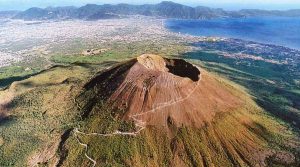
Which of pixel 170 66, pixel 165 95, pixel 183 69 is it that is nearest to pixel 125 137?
pixel 165 95

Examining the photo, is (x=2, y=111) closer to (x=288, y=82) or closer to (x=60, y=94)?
(x=60, y=94)

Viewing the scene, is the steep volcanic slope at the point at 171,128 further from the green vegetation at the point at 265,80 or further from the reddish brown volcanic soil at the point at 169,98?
the green vegetation at the point at 265,80

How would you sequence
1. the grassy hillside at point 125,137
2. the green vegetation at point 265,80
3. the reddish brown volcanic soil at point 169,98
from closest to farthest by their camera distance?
the grassy hillside at point 125,137 → the reddish brown volcanic soil at point 169,98 → the green vegetation at point 265,80

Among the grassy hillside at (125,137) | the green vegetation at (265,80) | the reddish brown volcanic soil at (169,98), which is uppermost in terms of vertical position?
the reddish brown volcanic soil at (169,98)

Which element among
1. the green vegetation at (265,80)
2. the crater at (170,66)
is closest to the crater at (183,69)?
the crater at (170,66)

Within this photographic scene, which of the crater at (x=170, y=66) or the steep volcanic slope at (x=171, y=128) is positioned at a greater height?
the crater at (x=170, y=66)

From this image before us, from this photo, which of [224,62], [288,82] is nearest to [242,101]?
[288,82]

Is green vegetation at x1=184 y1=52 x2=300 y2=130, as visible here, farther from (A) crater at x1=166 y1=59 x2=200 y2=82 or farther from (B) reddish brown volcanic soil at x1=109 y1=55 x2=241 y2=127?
(A) crater at x1=166 y1=59 x2=200 y2=82

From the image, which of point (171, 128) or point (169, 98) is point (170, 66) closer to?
point (169, 98)
